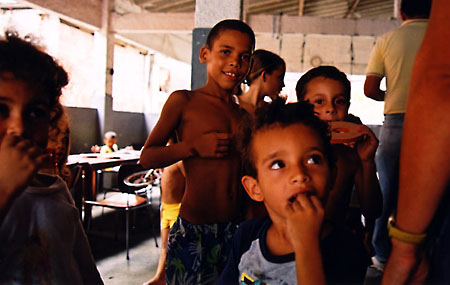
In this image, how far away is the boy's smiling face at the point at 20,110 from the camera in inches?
29.4

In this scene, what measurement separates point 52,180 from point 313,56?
924 cm

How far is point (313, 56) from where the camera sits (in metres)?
9.40

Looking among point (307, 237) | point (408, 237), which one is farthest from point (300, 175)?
point (408, 237)

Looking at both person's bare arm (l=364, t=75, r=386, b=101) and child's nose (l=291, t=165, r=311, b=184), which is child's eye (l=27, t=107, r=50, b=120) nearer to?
child's nose (l=291, t=165, r=311, b=184)

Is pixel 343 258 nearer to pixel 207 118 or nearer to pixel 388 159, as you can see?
pixel 207 118

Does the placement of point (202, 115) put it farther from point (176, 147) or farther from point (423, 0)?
point (423, 0)

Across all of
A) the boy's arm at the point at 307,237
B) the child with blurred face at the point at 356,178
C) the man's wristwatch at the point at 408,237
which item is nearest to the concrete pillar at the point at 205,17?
the child with blurred face at the point at 356,178

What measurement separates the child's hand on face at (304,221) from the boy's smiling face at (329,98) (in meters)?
0.85

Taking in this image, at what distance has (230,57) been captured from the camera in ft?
5.28

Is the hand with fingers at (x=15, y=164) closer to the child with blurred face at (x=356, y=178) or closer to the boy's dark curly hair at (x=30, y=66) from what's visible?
the boy's dark curly hair at (x=30, y=66)

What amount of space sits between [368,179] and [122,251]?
303 centimetres

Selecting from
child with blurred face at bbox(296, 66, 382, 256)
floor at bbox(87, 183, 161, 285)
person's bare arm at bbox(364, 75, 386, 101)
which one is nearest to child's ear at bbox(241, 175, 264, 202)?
child with blurred face at bbox(296, 66, 382, 256)

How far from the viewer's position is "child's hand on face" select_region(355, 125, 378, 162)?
133 cm

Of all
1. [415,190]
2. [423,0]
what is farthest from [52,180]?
[423,0]
